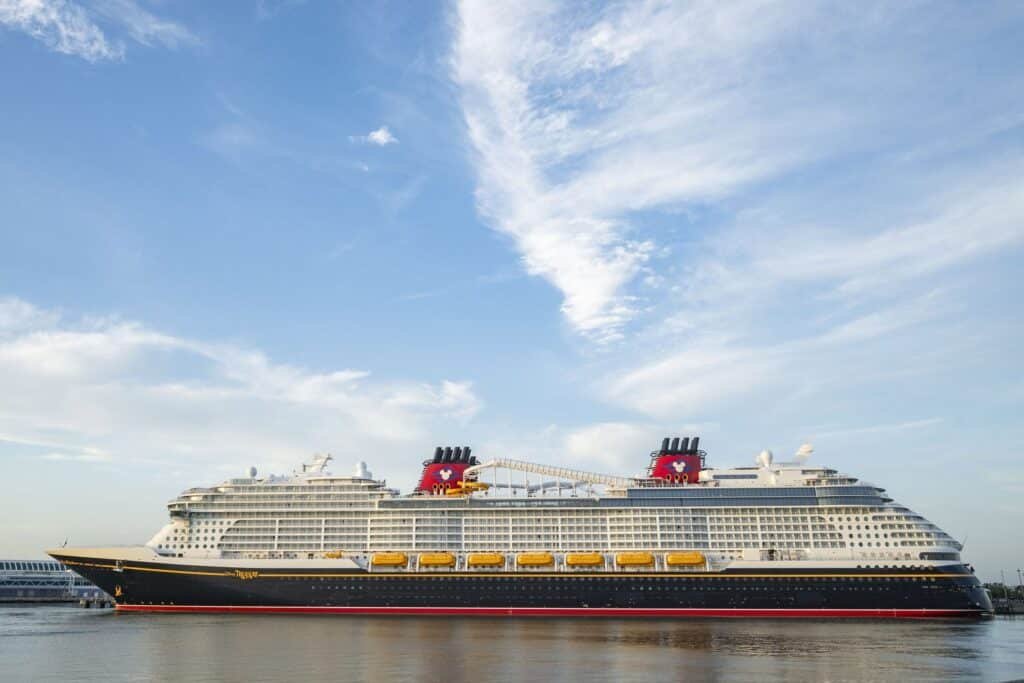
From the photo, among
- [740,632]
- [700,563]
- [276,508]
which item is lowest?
[740,632]

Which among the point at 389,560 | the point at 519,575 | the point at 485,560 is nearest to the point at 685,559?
the point at 519,575

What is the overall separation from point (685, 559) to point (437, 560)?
21.2 m

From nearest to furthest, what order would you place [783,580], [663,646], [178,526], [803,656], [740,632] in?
[803,656]
[663,646]
[740,632]
[783,580]
[178,526]

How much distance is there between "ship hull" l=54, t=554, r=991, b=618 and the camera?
5872cm

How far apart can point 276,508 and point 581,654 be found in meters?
41.4

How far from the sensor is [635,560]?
6250 centimetres

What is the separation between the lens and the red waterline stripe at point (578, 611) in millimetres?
58312

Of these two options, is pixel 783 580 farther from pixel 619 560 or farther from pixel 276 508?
pixel 276 508

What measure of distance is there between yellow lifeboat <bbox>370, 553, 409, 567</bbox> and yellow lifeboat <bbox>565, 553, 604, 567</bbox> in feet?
47.0

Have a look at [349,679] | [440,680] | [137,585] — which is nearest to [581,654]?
[440,680]

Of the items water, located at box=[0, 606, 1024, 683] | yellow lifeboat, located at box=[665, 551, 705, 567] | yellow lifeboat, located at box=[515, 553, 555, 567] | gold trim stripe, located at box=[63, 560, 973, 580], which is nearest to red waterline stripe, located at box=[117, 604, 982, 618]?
gold trim stripe, located at box=[63, 560, 973, 580]

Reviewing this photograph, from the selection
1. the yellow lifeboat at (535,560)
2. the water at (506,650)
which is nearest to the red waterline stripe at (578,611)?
the water at (506,650)

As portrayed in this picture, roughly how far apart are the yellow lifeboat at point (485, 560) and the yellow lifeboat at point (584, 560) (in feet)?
19.4

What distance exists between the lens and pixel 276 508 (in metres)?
69.6
